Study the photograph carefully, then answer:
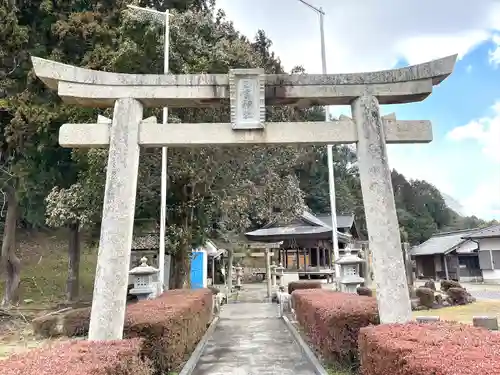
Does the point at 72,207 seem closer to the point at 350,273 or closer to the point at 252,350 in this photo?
the point at 252,350

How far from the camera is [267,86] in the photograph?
6617 mm

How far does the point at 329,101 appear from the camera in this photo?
6742mm

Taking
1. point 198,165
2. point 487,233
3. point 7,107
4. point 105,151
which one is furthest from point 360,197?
point 7,107

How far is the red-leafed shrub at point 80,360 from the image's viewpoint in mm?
3436

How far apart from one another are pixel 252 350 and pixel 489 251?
28700 mm

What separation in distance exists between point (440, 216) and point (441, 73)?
54.6 metres

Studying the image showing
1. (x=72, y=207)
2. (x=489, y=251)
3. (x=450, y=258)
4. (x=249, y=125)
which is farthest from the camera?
(x=450, y=258)

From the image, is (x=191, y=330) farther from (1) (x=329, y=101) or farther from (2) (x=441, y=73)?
(2) (x=441, y=73)

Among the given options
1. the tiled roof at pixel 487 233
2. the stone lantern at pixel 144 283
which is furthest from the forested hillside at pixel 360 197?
the stone lantern at pixel 144 283

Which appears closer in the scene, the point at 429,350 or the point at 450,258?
the point at 429,350

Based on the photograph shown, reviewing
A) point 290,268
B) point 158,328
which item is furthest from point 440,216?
point 158,328

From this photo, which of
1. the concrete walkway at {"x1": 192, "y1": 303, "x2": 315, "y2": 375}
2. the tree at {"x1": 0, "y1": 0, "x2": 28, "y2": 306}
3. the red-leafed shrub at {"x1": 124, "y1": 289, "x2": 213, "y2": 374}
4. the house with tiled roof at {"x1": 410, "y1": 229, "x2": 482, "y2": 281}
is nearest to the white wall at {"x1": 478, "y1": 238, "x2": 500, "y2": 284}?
the house with tiled roof at {"x1": 410, "y1": 229, "x2": 482, "y2": 281}

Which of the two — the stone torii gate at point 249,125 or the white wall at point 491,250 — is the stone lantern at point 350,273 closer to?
the stone torii gate at point 249,125

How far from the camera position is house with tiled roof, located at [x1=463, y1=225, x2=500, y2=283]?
30758 millimetres
